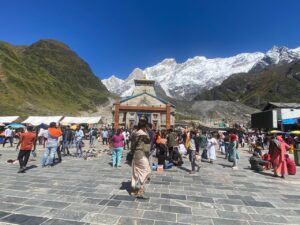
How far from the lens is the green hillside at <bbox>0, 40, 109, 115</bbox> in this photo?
2239 inches

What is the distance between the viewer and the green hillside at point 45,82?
56.9 metres

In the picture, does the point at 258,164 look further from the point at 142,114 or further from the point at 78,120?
the point at 142,114

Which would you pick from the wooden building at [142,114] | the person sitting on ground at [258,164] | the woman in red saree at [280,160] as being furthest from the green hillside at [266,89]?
the woman in red saree at [280,160]

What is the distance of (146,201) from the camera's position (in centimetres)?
535

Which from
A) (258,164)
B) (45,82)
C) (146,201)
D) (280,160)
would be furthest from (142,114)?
(45,82)

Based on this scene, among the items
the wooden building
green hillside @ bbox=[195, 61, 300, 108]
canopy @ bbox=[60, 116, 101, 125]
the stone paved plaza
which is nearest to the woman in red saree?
the stone paved plaza

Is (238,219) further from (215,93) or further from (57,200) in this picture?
(215,93)

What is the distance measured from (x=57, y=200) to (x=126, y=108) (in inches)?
1523

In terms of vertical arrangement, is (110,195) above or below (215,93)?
below

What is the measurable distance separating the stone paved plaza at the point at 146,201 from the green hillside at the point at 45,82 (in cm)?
4795

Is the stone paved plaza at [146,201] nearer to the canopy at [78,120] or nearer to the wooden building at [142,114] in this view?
the canopy at [78,120]

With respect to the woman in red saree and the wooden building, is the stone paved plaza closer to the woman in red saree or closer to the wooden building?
the woman in red saree

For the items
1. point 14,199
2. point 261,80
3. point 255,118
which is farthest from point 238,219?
point 261,80

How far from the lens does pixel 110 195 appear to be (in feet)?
18.8
